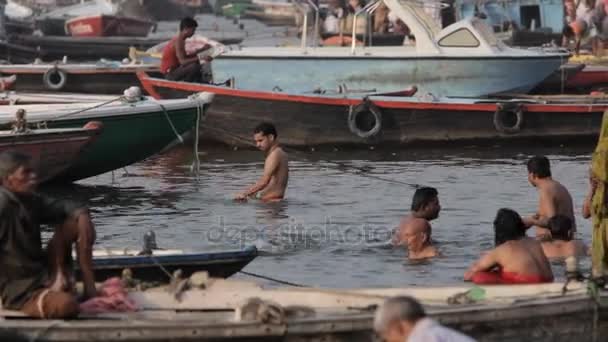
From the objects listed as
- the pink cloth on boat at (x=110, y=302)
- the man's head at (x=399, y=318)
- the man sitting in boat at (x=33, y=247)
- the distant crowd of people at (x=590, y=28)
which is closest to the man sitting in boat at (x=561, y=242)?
the pink cloth on boat at (x=110, y=302)

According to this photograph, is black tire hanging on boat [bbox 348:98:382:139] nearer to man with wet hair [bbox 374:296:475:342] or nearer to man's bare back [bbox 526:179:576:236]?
man's bare back [bbox 526:179:576:236]

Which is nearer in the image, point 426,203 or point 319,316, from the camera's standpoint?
point 319,316

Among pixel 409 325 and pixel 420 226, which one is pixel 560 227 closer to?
pixel 420 226

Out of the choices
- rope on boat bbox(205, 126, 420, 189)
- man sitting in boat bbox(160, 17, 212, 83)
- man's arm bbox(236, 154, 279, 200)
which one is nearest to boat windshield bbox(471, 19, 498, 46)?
rope on boat bbox(205, 126, 420, 189)

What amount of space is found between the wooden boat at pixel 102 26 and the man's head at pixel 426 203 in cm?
3430

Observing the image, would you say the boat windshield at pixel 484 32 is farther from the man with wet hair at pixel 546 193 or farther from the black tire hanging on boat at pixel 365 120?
the man with wet hair at pixel 546 193

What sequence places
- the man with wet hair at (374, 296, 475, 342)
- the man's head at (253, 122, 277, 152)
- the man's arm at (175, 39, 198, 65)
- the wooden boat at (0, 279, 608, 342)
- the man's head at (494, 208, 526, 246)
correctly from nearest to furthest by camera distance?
the man with wet hair at (374, 296, 475, 342) → the wooden boat at (0, 279, 608, 342) → the man's head at (494, 208, 526, 246) → the man's head at (253, 122, 277, 152) → the man's arm at (175, 39, 198, 65)

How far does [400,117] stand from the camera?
2384cm

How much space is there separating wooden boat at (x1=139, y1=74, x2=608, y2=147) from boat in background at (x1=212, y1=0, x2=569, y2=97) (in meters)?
1.82

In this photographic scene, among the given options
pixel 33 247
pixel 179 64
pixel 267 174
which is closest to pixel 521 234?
pixel 33 247

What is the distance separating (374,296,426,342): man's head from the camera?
7176mm

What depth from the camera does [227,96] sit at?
23.9m

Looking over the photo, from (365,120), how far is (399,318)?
16774 millimetres
